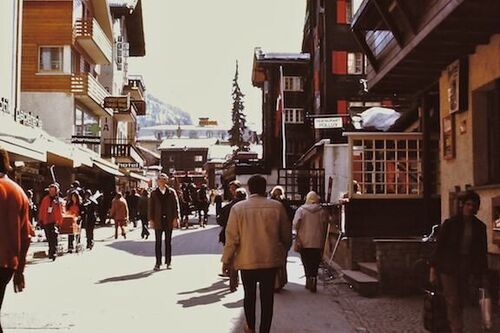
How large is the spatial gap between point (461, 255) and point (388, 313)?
2966 millimetres

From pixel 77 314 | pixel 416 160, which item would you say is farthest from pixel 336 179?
pixel 77 314

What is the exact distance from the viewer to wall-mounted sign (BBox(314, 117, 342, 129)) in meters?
22.9

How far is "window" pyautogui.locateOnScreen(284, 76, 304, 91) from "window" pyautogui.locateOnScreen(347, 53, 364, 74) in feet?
46.0

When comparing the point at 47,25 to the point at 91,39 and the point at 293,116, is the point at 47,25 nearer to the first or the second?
the point at 91,39

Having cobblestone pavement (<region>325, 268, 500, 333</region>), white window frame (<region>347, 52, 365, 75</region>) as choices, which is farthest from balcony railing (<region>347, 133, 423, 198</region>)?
white window frame (<region>347, 52, 365, 75</region>)

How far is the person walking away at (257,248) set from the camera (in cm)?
765

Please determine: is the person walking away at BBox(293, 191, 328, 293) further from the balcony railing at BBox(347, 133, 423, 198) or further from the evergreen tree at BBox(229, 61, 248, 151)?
the evergreen tree at BBox(229, 61, 248, 151)

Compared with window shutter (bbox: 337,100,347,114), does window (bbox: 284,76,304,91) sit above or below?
above

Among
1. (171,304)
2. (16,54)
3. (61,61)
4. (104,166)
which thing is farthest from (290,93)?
(171,304)

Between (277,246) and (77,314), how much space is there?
129 inches

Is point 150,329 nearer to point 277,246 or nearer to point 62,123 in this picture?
point 277,246

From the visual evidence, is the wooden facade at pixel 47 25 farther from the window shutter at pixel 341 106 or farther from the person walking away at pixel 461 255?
the person walking away at pixel 461 255

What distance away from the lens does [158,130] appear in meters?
161

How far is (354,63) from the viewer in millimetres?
43062
